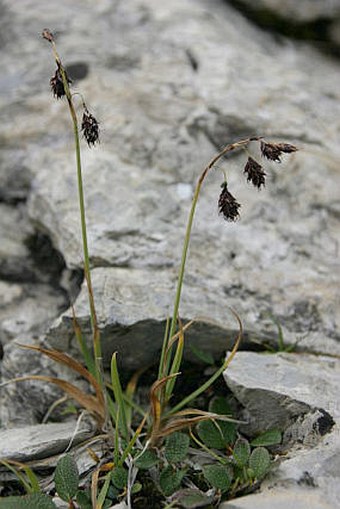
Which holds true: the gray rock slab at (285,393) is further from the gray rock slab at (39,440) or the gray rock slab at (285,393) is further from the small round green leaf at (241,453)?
the gray rock slab at (39,440)

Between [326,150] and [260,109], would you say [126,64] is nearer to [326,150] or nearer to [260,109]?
[260,109]

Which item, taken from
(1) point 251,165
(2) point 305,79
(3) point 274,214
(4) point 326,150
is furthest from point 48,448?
(2) point 305,79

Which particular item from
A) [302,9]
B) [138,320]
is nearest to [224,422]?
[138,320]

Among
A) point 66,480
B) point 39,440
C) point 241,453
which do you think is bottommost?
point 39,440

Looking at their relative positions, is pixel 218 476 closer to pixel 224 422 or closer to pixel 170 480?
pixel 170 480

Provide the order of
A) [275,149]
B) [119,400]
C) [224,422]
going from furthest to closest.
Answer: [224,422] → [119,400] → [275,149]

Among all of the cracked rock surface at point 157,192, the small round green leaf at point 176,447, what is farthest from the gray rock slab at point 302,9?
the small round green leaf at point 176,447

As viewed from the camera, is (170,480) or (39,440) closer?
(170,480)
